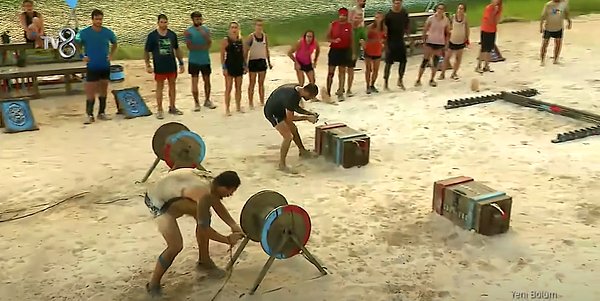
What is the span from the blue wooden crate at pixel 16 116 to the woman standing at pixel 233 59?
2.49 m

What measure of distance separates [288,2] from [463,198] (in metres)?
11.9

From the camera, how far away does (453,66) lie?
37.4 feet

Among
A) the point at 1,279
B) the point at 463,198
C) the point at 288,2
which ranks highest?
the point at 288,2

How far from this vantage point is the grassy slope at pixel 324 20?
13281mm

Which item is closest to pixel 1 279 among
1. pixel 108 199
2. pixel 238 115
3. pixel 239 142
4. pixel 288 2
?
pixel 108 199

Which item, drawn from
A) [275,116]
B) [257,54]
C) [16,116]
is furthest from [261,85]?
[16,116]

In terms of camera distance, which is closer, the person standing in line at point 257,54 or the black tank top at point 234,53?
the black tank top at point 234,53

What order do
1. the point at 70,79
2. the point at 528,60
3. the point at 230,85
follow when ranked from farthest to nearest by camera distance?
the point at 528,60, the point at 70,79, the point at 230,85

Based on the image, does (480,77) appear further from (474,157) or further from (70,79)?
(70,79)

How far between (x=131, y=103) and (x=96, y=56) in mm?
912

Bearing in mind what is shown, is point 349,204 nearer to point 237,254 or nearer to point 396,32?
point 237,254

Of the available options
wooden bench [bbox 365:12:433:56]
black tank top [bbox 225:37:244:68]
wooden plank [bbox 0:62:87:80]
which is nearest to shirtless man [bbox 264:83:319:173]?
black tank top [bbox 225:37:244:68]

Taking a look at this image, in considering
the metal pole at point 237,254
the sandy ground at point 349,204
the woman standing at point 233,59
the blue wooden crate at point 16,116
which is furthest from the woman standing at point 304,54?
the metal pole at point 237,254

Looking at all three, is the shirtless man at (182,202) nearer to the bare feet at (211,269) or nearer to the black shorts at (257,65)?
the bare feet at (211,269)
